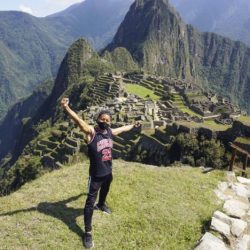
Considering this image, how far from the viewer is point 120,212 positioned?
26.4 ft

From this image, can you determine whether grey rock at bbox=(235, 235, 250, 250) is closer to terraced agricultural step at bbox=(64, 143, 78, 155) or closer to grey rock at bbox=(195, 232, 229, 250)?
grey rock at bbox=(195, 232, 229, 250)

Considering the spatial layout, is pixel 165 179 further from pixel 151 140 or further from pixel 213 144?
pixel 151 140

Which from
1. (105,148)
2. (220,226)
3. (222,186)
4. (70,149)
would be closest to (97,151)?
(105,148)

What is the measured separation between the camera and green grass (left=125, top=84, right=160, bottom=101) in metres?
71.0

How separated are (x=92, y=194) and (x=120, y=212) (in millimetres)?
1127

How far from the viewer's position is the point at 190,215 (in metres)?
8.11

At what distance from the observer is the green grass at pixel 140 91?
71031 mm

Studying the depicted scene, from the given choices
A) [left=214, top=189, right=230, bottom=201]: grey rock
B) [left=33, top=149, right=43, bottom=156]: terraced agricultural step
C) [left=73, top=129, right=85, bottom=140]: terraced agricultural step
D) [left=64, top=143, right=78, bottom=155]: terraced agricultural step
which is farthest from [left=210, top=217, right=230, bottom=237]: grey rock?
[left=33, top=149, right=43, bottom=156]: terraced agricultural step

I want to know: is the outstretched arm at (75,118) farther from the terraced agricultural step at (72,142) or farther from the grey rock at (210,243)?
the terraced agricultural step at (72,142)

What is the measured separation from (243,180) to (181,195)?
2335 mm

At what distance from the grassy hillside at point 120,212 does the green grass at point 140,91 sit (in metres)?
59.7

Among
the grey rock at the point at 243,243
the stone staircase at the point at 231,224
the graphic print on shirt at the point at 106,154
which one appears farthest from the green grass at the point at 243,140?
the graphic print on shirt at the point at 106,154

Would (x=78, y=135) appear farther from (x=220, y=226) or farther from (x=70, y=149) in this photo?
(x=220, y=226)

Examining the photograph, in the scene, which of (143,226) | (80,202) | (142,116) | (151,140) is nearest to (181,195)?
(143,226)
